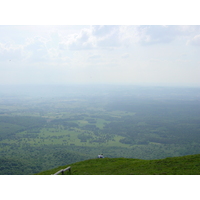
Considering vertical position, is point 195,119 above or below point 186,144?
above

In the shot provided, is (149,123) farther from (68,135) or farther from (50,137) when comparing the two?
(50,137)

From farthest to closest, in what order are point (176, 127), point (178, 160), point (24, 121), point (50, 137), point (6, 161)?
point (24, 121)
point (176, 127)
point (50, 137)
point (6, 161)
point (178, 160)

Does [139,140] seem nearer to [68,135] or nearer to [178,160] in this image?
[68,135]

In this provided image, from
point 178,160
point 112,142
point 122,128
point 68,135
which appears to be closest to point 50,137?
point 68,135

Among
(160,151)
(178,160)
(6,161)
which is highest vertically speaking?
(178,160)

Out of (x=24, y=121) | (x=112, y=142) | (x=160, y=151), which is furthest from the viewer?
(x=24, y=121)

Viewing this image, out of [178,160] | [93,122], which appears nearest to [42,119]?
[93,122]

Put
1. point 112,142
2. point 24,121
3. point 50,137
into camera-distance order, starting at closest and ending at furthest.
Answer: point 112,142 < point 50,137 < point 24,121

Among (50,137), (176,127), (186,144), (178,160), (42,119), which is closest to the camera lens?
(178,160)

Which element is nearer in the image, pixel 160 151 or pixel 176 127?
pixel 160 151
